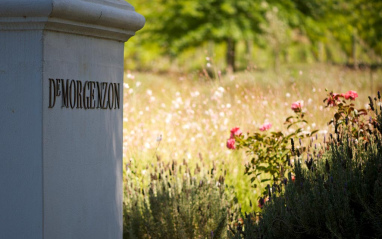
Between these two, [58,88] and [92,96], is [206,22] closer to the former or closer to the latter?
[92,96]

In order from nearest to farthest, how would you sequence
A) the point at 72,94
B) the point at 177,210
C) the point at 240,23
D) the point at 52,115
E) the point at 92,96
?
1. the point at 52,115
2. the point at 72,94
3. the point at 92,96
4. the point at 177,210
5. the point at 240,23

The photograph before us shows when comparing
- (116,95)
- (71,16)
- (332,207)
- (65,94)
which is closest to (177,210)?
(116,95)

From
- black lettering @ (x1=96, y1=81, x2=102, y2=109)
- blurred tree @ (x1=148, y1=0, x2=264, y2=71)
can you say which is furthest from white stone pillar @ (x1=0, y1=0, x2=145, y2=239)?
blurred tree @ (x1=148, y1=0, x2=264, y2=71)

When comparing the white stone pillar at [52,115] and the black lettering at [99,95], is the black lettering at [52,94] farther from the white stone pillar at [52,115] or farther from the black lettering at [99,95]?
the black lettering at [99,95]

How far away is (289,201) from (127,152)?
2.47 m

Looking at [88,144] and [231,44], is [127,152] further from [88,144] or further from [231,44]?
[231,44]

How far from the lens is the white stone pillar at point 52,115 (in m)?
2.25

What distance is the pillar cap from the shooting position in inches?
86.8

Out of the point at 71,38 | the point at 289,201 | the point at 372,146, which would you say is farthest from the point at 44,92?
the point at 372,146

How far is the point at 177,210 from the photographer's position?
346cm

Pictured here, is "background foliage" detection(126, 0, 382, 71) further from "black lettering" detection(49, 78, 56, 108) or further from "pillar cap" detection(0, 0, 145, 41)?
"black lettering" detection(49, 78, 56, 108)

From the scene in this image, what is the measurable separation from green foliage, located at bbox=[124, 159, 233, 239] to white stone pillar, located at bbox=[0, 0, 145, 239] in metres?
0.90

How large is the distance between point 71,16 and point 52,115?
489mm

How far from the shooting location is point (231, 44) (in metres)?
21.9
